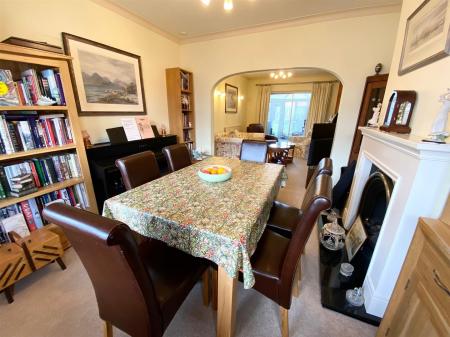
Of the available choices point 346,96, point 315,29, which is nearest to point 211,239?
point 346,96

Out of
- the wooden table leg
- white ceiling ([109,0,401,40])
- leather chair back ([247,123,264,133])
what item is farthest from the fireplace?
leather chair back ([247,123,264,133])

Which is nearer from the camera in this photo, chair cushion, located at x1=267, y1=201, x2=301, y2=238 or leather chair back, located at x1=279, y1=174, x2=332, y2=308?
leather chair back, located at x1=279, y1=174, x2=332, y2=308

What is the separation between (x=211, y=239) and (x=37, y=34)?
2625mm

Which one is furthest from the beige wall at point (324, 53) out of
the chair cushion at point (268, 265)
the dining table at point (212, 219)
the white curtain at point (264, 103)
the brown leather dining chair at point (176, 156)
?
the white curtain at point (264, 103)

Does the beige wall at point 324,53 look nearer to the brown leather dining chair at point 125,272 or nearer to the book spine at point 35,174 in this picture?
the book spine at point 35,174

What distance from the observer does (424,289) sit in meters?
0.77

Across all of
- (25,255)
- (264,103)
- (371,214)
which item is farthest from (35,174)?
(264,103)

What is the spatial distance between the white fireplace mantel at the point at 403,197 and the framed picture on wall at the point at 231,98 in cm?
506

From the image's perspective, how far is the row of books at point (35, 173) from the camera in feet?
5.11

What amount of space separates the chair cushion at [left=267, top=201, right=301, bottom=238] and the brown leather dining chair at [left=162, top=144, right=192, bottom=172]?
1.13m

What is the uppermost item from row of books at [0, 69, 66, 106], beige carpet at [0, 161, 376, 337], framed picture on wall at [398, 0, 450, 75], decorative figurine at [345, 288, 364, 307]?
framed picture on wall at [398, 0, 450, 75]

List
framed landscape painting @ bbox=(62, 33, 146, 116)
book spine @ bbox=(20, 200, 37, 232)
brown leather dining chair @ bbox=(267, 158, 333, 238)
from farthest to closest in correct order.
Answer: framed landscape painting @ bbox=(62, 33, 146, 116)
book spine @ bbox=(20, 200, 37, 232)
brown leather dining chair @ bbox=(267, 158, 333, 238)

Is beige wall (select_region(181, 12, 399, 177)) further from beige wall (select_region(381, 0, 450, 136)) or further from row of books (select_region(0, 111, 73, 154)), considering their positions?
row of books (select_region(0, 111, 73, 154))

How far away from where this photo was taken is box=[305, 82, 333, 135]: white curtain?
638cm
